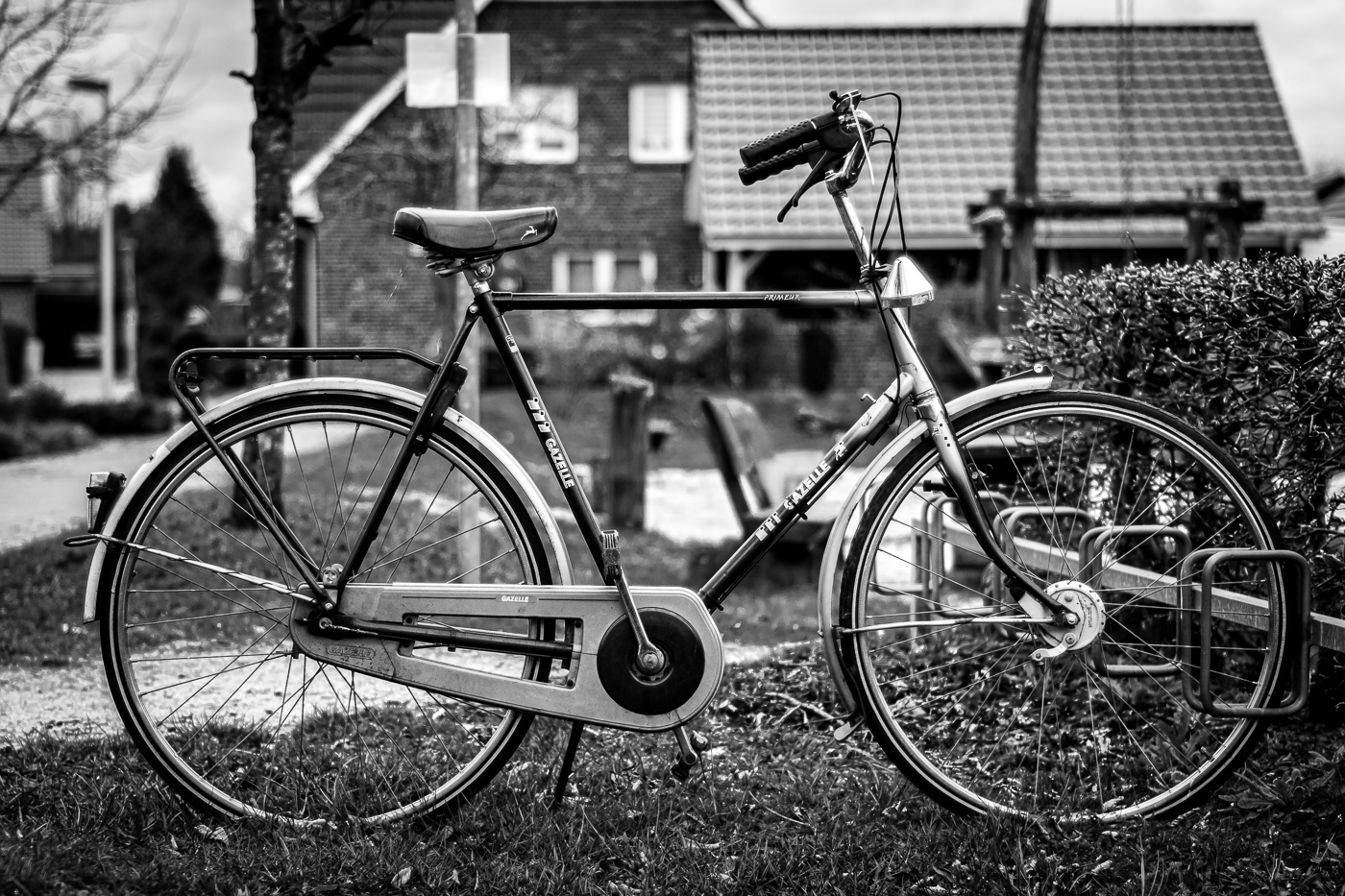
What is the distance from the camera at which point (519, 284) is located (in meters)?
20.4

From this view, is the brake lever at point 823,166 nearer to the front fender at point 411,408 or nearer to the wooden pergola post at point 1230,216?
the front fender at point 411,408

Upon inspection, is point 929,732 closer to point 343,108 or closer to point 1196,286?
point 1196,286

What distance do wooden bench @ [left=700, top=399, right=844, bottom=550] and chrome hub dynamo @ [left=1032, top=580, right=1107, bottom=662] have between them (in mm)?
2683

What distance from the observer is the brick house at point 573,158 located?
70.0 ft

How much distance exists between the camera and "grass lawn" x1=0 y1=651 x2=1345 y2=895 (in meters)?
2.54

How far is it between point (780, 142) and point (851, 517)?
0.83 m

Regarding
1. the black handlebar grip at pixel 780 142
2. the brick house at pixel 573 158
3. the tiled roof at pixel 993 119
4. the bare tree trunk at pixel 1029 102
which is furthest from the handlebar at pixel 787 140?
the brick house at pixel 573 158

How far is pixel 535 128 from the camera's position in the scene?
837 inches

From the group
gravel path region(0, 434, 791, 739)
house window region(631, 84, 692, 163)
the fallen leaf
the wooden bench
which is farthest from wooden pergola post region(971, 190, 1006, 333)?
house window region(631, 84, 692, 163)

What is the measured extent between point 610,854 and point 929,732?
3.64 feet

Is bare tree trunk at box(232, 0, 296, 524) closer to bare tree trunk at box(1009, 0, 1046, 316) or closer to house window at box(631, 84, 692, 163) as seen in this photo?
bare tree trunk at box(1009, 0, 1046, 316)

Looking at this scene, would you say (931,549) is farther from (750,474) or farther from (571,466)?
(750,474)

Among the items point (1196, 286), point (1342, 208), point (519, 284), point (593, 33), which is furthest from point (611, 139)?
point (1196, 286)

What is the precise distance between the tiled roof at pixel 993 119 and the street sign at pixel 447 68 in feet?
44.3
